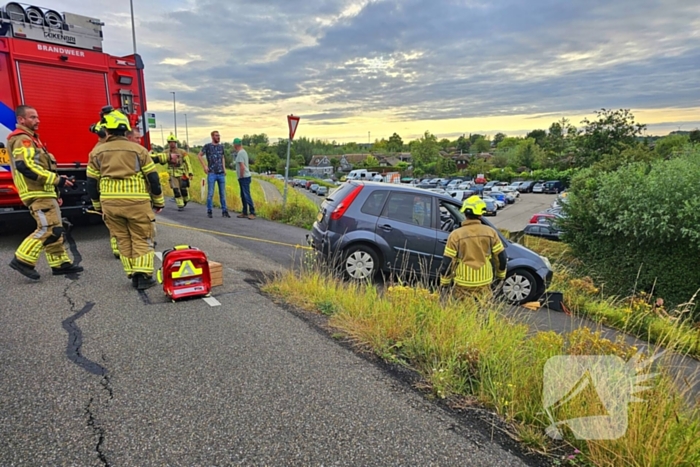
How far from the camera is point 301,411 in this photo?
2.63 m

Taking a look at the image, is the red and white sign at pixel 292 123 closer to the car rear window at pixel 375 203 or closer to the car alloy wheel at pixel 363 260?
the car rear window at pixel 375 203

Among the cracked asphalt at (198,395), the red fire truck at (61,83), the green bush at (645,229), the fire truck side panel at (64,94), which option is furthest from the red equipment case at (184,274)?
the green bush at (645,229)

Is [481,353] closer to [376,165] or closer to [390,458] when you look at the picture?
[390,458]

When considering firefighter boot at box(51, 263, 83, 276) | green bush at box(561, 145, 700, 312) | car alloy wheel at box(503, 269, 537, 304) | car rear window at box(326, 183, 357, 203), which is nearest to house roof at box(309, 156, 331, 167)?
green bush at box(561, 145, 700, 312)

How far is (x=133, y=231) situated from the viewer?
4.78 metres

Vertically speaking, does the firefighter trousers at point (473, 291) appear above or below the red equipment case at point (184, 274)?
below

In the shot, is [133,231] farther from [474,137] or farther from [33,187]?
[474,137]

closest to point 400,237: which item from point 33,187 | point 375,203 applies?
point 375,203

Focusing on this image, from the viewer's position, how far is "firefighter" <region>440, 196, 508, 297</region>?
15.7 feet

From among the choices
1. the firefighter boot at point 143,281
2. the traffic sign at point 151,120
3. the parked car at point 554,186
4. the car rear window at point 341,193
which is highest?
the traffic sign at point 151,120

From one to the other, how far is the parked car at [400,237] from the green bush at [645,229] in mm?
4475

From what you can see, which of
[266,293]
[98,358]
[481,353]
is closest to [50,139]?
[266,293]

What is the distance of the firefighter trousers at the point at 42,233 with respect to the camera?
15.9 ft

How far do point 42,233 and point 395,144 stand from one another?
155721 millimetres
